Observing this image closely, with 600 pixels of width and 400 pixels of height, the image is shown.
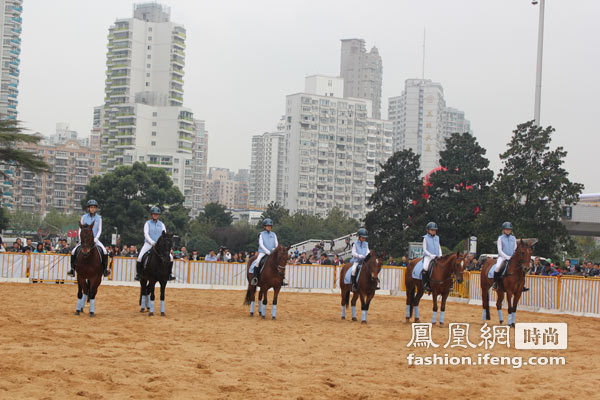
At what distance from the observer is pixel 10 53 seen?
142 m

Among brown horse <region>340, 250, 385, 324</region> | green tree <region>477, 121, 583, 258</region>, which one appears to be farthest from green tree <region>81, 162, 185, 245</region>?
brown horse <region>340, 250, 385, 324</region>

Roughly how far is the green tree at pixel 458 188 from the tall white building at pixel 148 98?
96045mm

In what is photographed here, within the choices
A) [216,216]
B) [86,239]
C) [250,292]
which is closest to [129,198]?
[216,216]

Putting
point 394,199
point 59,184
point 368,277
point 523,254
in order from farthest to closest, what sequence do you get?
1. point 59,184
2. point 394,199
3. point 368,277
4. point 523,254

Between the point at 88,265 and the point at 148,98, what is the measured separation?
5510 inches

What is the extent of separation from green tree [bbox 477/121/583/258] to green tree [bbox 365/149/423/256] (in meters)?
12.1

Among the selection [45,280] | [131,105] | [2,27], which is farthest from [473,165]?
[2,27]

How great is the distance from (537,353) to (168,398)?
779 centimetres

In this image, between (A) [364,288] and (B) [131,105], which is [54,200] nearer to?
(B) [131,105]

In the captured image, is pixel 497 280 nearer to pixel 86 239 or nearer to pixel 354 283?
pixel 354 283

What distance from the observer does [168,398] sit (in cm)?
873

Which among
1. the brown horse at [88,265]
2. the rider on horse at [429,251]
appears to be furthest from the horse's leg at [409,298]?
the brown horse at [88,265]

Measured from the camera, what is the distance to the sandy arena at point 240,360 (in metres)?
9.41

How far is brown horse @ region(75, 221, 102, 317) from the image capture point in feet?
55.0
